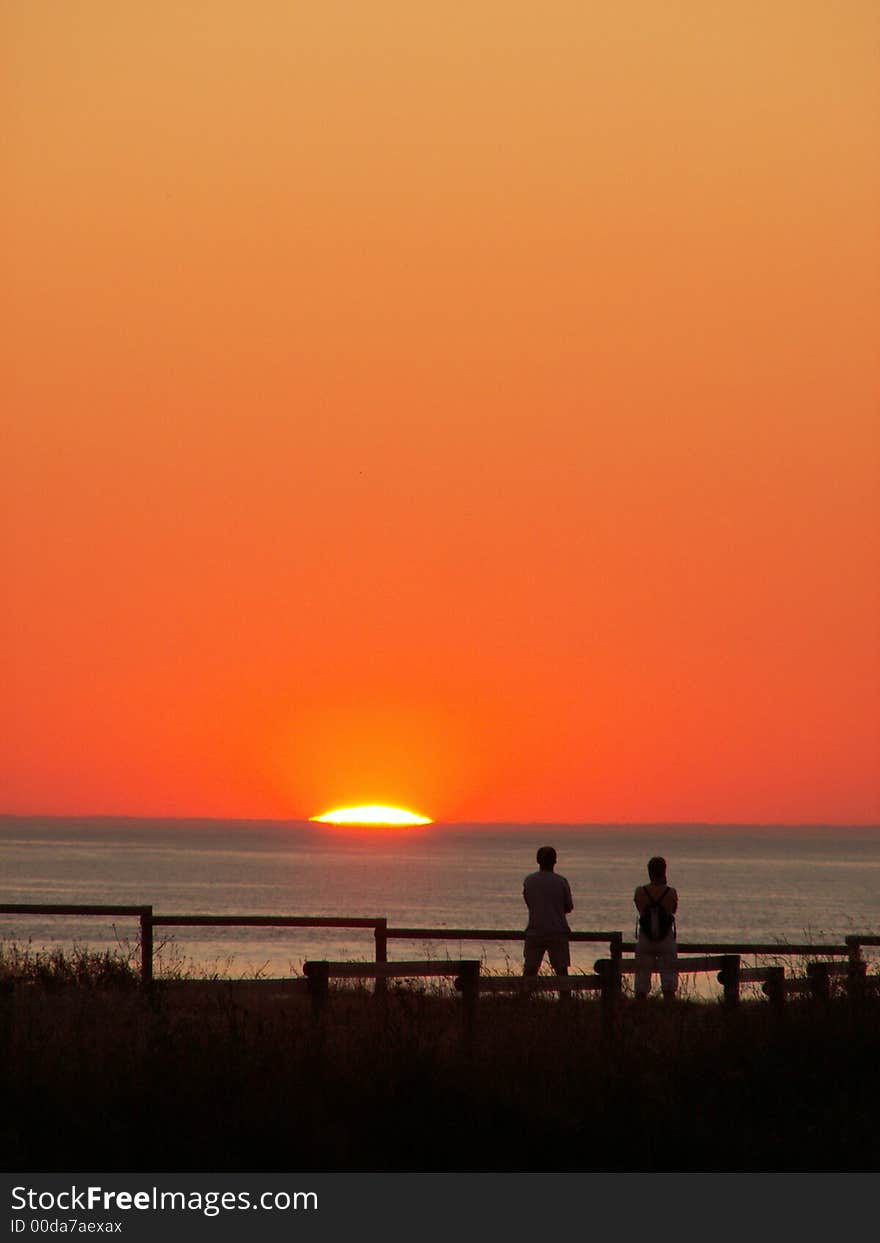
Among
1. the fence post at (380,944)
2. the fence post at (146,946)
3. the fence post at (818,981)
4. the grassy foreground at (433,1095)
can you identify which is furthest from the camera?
the fence post at (146,946)

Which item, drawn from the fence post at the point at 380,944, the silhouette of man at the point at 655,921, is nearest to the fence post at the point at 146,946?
the fence post at the point at 380,944

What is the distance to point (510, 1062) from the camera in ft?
52.1

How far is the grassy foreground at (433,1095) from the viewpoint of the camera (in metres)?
14.2

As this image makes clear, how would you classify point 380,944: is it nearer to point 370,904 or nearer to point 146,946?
point 146,946

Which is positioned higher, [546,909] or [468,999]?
[546,909]

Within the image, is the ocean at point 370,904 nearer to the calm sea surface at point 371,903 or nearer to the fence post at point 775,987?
the calm sea surface at point 371,903

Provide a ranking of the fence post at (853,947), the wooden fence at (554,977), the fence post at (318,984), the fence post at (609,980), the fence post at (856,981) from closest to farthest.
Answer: the fence post at (318,984)
the wooden fence at (554,977)
the fence post at (609,980)
the fence post at (856,981)
the fence post at (853,947)

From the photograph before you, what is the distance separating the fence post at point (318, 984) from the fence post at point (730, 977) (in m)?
4.09

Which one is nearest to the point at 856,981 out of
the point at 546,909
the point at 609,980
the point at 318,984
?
the point at 609,980

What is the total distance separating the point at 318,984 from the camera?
16781 millimetres

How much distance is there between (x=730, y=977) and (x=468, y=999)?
345cm
